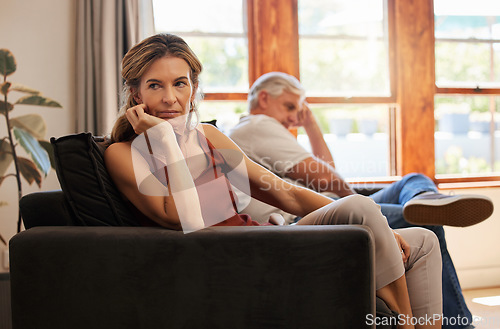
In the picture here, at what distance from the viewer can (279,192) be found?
1.73m

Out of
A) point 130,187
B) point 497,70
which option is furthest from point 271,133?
point 497,70

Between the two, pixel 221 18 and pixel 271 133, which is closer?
pixel 271 133

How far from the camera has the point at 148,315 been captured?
126 cm

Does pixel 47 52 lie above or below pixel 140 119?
above

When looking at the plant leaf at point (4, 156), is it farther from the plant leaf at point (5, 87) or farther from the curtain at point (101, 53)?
the curtain at point (101, 53)

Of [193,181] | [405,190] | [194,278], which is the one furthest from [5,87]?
[405,190]

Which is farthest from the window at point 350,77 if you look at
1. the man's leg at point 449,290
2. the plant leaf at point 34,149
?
the plant leaf at point 34,149

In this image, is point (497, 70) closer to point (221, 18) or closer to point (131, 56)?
point (221, 18)

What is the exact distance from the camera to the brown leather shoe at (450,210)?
2049 mm

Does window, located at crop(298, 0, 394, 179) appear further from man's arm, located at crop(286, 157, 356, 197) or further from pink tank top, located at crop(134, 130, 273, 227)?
pink tank top, located at crop(134, 130, 273, 227)

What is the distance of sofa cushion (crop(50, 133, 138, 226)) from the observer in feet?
4.66

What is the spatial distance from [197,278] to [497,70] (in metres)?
3.43

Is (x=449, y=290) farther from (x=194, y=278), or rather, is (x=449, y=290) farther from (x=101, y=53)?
(x=101, y=53)

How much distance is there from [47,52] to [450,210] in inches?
96.1
